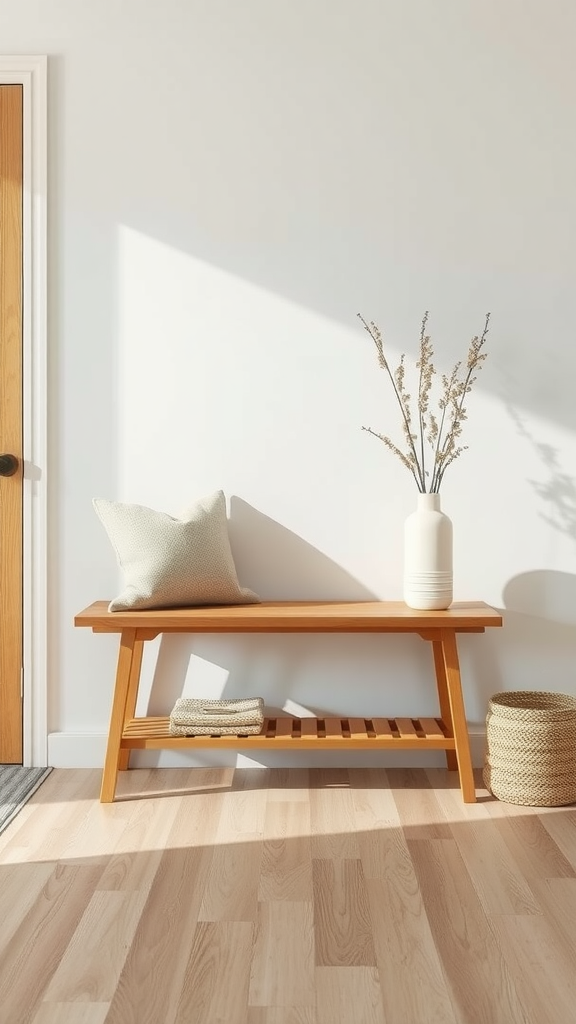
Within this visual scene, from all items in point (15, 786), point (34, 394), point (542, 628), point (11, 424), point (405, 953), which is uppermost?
point (34, 394)

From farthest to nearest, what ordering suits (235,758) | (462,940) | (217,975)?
(235,758) < (462,940) < (217,975)

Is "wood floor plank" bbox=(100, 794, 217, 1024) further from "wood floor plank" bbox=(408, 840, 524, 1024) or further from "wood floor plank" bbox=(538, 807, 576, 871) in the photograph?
"wood floor plank" bbox=(538, 807, 576, 871)

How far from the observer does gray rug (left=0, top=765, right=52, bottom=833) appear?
2.84 m

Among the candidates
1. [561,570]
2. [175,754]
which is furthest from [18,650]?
[561,570]

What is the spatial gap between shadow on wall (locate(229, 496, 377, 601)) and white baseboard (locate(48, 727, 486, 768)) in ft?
1.73

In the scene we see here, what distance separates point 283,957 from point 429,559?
4.41 feet

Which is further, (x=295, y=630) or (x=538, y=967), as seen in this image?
(x=295, y=630)

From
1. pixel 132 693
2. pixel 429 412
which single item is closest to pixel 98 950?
pixel 132 693

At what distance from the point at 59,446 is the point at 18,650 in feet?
2.29

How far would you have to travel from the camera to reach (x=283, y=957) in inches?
77.2

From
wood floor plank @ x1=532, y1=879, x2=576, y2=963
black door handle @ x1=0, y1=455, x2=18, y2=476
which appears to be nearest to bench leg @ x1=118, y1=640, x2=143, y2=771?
black door handle @ x1=0, y1=455, x2=18, y2=476

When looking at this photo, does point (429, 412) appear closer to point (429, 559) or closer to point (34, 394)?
point (429, 559)

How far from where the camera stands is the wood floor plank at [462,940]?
5.82ft

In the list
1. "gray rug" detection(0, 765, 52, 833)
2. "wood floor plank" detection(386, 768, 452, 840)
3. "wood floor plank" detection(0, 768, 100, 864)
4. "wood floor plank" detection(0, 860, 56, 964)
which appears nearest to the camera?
"wood floor plank" detection(0, 860, 56, 964)
